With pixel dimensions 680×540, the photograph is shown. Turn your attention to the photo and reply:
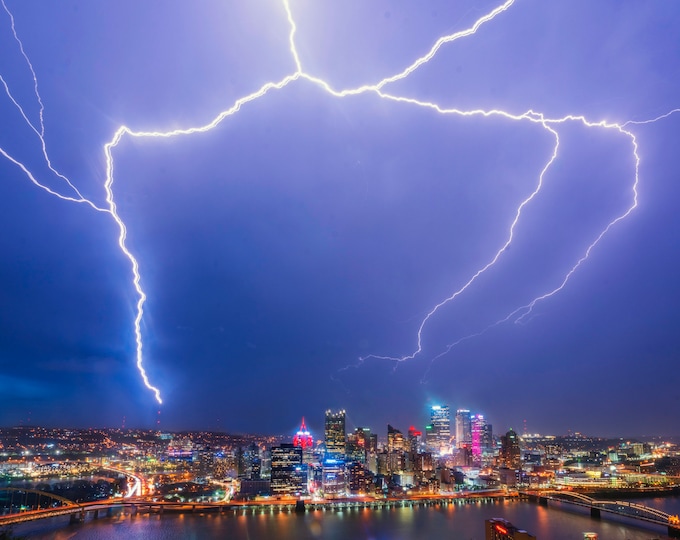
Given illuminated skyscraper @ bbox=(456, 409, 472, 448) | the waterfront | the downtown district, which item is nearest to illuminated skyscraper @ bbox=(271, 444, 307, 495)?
the downtown district

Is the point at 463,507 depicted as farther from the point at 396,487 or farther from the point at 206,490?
the point at 206,490

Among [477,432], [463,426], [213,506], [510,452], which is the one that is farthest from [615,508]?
[463,426]

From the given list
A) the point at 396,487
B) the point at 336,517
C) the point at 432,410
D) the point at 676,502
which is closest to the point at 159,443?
the point at 432,410

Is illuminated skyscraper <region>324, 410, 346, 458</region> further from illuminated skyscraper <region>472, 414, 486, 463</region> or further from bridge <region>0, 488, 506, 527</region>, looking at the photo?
bridge <region>0, 488, 506, 527</region>

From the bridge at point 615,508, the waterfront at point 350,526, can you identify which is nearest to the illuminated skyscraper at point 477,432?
the bridge at point 615,508

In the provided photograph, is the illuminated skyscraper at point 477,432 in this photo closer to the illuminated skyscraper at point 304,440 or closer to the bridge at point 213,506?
the illuminated skyscraper at point 304,440

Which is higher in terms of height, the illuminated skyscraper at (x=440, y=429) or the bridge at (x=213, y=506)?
the illuminated skyscraper at (x=440, y=429)
